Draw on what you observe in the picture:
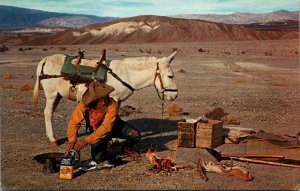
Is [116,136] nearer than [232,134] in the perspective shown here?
Yes

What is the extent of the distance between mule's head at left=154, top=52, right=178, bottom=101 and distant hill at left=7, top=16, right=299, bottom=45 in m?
95.3

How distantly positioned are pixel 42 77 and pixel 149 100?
27.1 ft

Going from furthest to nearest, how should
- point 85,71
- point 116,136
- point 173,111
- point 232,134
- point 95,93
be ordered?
1. point 173,111
2. point 232,134
3. point 85,71
4. point 116,136
5. point 95,93

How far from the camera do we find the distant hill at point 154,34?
107438mm

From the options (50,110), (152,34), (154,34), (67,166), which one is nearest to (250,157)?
(67,166)

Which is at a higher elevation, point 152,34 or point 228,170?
point 152,34

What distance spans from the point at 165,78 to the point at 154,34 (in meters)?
99.9

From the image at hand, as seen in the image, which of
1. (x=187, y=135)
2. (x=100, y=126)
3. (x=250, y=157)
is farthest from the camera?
(x=187, y=135)

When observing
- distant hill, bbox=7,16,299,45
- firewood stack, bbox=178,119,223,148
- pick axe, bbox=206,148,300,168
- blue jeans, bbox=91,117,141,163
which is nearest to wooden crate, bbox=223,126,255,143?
firewood stack, bbox=178,119,223,148

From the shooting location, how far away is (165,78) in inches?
400

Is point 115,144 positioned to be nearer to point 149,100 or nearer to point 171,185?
point 171,185

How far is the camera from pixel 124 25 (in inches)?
4624

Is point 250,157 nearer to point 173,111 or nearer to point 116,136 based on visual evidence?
point 116,136

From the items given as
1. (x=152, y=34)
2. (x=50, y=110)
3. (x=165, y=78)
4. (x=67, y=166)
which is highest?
(x=152, y=34)
